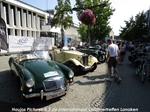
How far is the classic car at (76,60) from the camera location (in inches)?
282

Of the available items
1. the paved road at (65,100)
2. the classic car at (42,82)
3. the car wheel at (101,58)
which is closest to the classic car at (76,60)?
the paved road at (65,100)

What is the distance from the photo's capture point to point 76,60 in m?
7.34

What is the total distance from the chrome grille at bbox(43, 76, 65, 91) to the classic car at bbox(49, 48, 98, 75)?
2.84m

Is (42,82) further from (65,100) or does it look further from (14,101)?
(14,101)

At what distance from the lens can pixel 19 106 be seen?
384 cm

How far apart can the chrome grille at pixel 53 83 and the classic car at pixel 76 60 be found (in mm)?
2839

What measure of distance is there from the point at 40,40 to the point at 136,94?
17197mm

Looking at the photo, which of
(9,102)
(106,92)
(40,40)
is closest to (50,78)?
(9,102)

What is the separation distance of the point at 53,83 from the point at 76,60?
11.0 feet

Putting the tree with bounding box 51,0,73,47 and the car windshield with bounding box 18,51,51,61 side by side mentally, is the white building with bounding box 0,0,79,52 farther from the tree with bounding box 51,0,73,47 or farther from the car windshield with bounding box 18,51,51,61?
the car windshield with bounding box 18,51,51,61

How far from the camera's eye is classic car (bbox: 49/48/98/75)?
7172 mm

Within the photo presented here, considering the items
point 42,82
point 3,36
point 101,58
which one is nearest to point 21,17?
point 3,36

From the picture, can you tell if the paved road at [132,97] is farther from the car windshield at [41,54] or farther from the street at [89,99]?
the car windshield at [41,54]

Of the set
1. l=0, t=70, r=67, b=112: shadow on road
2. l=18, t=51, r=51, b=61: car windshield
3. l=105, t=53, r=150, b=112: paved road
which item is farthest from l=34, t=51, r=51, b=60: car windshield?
l=105, t=53, r=150, b=112: paved road
